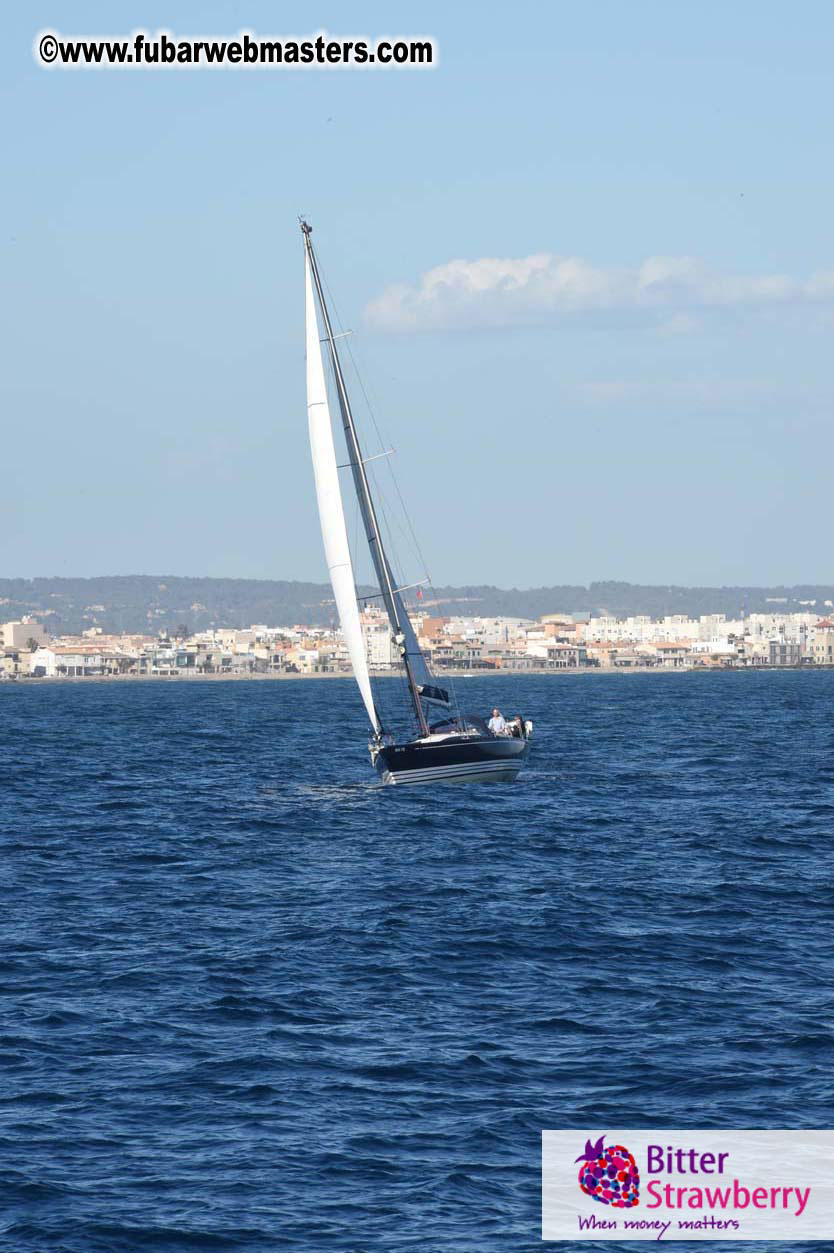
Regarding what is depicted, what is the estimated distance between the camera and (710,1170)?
18.2 meters

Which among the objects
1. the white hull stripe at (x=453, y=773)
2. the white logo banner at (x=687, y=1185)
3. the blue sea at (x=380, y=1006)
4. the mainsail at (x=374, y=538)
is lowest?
the white logo banner at (x=687, y=1185)

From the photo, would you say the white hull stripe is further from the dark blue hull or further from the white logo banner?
the white logo banner

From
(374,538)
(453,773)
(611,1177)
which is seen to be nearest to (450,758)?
(453,773)

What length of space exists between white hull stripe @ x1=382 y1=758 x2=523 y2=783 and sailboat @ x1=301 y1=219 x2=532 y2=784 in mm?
31

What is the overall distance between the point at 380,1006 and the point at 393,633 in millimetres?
33111

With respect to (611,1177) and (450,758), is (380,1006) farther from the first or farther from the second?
(450,758)

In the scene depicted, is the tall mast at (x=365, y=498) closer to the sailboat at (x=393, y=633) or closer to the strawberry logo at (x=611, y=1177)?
the sailboat at (x=393, y=633)

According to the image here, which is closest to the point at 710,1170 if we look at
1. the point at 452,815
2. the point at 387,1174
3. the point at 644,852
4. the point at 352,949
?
the point at 387,1174

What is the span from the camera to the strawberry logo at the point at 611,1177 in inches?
700

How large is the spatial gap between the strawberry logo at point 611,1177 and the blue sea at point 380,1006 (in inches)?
22.7

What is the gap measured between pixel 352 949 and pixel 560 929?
13.3 feet

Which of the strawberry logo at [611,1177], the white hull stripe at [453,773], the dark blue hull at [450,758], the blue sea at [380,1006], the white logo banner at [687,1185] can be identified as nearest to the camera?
the white logo banner at [687,1185]

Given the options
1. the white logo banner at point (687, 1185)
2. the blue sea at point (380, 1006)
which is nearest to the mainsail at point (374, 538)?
the blue sea at point (380, 1006)

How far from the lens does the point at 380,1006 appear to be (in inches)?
987
